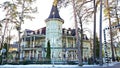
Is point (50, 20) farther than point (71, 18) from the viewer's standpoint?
Yes

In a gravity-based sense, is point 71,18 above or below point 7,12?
below

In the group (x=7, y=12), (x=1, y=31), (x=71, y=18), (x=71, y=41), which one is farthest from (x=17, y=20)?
(x=71, y=41)

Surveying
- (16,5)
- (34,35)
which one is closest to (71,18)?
(16,5)

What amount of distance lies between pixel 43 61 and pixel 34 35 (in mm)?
19110

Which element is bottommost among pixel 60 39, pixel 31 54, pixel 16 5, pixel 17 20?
pixel 31 54

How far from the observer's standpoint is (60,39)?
45.2 metres

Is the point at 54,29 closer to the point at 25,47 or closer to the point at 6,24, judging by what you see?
the point at 25,47

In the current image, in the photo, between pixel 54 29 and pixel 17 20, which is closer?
pixel 17 20

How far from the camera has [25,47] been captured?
49.4 metres

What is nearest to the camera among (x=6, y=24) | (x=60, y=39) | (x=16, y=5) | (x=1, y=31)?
(x=16, y=5)

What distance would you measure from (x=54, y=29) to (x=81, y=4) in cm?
2147

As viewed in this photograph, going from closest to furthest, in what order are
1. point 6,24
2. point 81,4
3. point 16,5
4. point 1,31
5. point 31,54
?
point 81,4, point 16,5, point 6,24, point 1,31, point 31,54

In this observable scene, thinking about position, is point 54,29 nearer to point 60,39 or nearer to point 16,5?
point 60,39

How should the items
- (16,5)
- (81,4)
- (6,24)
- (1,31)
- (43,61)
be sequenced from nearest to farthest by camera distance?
(81,4) → (43,61) → (16,5) → (6,24) → (1,31)
